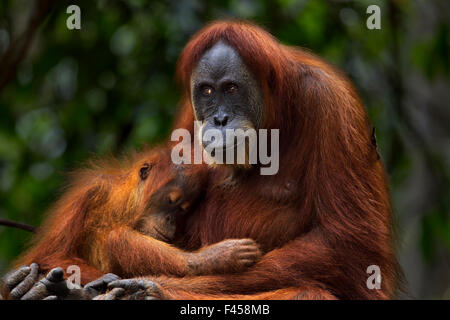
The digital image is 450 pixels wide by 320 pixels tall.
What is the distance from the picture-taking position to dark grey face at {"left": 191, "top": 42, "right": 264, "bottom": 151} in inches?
120

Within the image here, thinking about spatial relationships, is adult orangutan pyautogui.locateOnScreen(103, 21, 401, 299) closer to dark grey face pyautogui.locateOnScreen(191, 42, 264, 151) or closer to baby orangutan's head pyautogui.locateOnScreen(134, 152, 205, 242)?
dark grey face pyautogui.locateOnScreen(191, 42, 264, 151)

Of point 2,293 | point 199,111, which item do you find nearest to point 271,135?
point 199,111

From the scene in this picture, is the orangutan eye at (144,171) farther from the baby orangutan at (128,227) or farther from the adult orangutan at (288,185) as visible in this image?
the adult orangutan at (288,185)

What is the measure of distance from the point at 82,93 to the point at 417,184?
4562 mm

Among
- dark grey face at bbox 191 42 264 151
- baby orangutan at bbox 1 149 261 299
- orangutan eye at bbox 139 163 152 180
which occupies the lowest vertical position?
baby orangutan at bbox 1 149 261 299

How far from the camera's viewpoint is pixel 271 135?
320 cm

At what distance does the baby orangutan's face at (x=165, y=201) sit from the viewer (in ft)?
10.8

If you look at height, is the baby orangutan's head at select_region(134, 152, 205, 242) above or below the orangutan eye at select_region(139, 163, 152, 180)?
below

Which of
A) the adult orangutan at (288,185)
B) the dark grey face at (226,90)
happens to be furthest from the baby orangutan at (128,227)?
the dark grey face at (226,90)

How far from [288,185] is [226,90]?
0.48 metres

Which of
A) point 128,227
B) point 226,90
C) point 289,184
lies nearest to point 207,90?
point 226,90

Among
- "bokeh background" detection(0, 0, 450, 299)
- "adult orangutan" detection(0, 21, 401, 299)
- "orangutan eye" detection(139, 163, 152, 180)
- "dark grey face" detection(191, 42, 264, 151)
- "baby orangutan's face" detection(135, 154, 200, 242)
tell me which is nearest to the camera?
"adult orangutan" detection(0, 21, 401, 299)

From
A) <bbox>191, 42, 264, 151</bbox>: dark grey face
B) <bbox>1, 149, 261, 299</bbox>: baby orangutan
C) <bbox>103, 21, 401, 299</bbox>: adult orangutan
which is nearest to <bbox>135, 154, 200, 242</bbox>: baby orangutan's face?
<bbox>1, 149, 261, 299</bbox>: baby orangutan

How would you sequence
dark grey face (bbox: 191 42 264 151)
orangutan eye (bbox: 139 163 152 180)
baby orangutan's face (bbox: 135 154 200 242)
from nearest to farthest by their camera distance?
dark grey face (bbox: 191 42 264 151)
baby orangutan's face (bbox: 135 154 200 242)
orangutan eye (bbox: 139 163 152 180)
